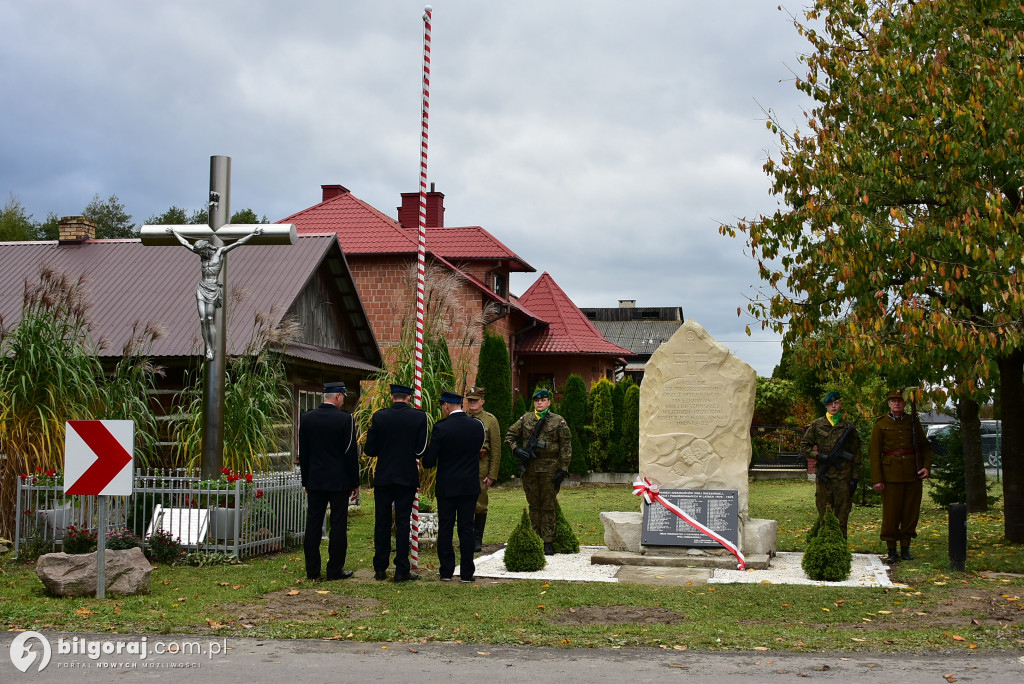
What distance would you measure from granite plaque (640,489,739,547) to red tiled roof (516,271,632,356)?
22741 mm

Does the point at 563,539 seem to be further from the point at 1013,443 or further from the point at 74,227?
the point at 74,227

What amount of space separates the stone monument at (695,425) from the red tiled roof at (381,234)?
1657 centimetres

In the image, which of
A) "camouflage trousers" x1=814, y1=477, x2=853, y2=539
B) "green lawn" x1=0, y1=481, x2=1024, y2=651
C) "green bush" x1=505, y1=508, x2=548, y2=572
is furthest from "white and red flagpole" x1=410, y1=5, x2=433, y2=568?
"camouflage trousers" x1=814, y1=477, x2=853, y2=539

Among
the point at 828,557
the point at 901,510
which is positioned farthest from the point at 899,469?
the point at 828,557

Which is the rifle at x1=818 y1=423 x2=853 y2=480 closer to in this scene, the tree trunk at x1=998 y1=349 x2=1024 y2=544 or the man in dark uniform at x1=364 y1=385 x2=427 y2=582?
the tree trunk at x1=998 y1=349 x2=1024 y2=544

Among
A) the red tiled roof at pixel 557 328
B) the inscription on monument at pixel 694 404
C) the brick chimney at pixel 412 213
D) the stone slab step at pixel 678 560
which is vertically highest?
the brick chimney at pixel 412 213

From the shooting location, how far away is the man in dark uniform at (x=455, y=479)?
9812 millimetres

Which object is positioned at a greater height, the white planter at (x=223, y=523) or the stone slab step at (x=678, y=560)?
the white planter at (x=223, y=523)

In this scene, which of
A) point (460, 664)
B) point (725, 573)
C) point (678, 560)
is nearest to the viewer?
point (460, 664)

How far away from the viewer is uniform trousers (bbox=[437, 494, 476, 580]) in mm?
9766

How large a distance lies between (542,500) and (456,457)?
261 centimetres

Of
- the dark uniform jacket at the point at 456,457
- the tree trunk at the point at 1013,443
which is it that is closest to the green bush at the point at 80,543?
the dark uniform jacket at the point at 456,457

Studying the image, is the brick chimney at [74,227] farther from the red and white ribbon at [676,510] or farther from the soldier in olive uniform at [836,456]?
the soldier in olive uniform at [836,456]

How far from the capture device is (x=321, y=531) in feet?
32.5
